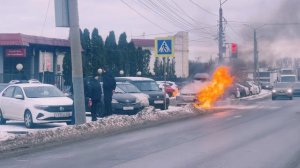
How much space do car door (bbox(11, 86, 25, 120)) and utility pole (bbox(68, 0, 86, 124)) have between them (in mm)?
2697

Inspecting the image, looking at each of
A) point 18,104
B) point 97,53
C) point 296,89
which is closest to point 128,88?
point 18,104

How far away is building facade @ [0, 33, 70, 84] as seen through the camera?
4464 centimetres

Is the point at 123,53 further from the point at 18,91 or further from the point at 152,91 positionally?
the point at 18,91

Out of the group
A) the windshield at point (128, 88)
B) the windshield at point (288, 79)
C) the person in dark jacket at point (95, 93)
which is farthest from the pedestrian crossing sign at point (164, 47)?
the windshield at point (288, 79)

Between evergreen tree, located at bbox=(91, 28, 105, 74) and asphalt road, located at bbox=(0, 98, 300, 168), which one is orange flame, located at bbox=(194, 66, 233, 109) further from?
evergreen tree, located at bbox=(91, 28, 105, 74)

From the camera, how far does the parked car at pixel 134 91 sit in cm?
2738

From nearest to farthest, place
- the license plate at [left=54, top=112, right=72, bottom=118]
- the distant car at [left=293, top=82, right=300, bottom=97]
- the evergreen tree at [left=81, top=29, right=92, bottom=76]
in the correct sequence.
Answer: the license plate at [left=54, top=112, right=72, bottom=118] < the evergreen tree at [left=81, top=29, right=92, bottom=76] < the distant car at [left=293, top=82, right=300, bottom=97]

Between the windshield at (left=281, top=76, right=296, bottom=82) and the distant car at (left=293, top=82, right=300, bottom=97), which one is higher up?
the windshield at (left=281, top=76, right=296, bottom=82)

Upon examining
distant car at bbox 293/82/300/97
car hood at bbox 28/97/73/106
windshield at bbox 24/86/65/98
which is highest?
windshield at bbox 24/86/65/98

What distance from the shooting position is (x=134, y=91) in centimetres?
2828

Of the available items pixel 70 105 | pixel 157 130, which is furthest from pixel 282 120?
pixel 70 105

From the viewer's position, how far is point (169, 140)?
1681 cm

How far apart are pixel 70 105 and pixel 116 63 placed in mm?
38426

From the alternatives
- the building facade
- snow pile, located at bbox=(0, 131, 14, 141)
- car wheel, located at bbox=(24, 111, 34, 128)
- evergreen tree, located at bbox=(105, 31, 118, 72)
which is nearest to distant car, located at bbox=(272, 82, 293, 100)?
evergreen tree, located at bbox=(105, 31, 118, 72)
